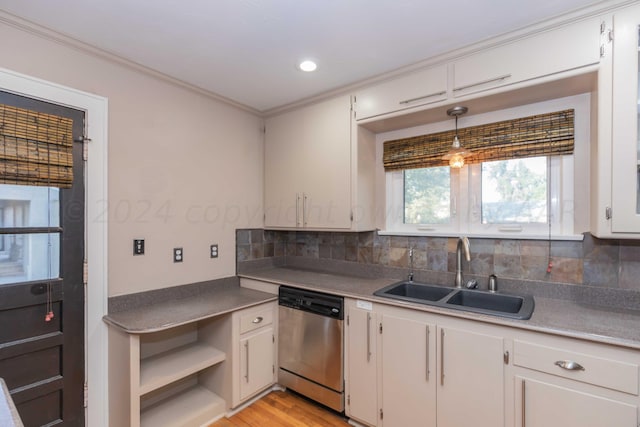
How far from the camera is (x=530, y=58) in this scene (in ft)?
5.78

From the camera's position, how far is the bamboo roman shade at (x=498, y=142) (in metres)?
1.96

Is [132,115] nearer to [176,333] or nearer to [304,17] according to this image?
[304,17]

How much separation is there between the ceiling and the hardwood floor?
99.3 inches

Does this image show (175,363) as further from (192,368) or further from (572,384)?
(572,384)

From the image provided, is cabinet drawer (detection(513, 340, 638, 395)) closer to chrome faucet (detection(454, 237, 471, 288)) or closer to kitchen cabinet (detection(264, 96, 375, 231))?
chrome faucet (detection(454, 237, 471, 288))

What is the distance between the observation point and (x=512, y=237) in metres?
2.10

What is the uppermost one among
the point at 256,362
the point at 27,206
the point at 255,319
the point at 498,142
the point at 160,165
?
the point at 498,142

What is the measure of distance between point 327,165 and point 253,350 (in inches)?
63.5

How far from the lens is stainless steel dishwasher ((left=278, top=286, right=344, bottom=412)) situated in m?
2.22

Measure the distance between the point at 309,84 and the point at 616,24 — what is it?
183 centimetres

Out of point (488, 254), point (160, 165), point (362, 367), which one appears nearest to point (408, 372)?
point (362, 367)

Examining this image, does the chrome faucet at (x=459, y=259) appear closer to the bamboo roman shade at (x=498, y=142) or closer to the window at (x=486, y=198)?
the window at (x=486, y=198)

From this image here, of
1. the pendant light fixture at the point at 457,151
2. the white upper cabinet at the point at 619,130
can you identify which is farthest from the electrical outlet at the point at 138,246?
the white upper cabinet at the point at 619,130

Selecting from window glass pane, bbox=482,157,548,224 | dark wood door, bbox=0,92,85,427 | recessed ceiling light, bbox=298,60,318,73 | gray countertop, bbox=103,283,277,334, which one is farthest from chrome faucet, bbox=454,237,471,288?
dark wood door, bbox=0,92,85,427
